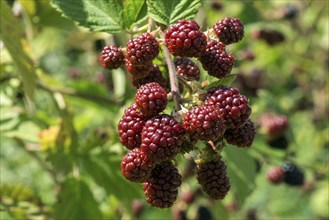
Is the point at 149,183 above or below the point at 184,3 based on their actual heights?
below

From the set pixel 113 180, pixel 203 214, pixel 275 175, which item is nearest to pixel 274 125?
pixel 275 175

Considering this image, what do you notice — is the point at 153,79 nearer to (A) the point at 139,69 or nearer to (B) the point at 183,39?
(A) the point at 139,69

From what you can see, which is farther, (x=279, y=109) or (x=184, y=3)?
(x=279, y=109)

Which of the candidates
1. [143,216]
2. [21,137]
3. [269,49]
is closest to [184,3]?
[21,137]

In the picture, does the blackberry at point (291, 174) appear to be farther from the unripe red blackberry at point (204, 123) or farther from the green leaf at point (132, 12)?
the unripe red blackberry at point (204, 123)

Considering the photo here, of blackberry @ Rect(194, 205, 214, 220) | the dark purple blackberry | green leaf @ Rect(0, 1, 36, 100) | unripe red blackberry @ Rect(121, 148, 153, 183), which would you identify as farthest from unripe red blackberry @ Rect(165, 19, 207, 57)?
the dark purple blackberry

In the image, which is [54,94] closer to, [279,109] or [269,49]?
[279,109]
